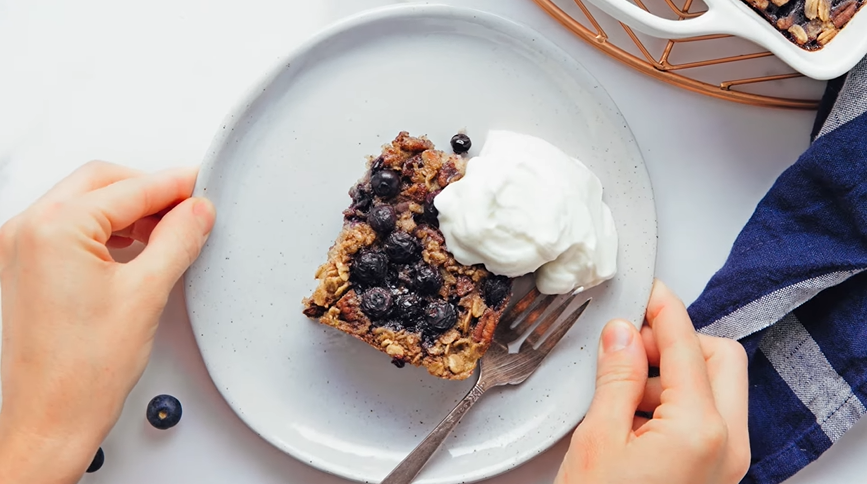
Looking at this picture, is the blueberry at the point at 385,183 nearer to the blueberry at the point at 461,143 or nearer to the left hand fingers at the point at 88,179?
the blueberry at the point at 461,143

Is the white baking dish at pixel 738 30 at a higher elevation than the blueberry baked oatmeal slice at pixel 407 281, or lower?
higher

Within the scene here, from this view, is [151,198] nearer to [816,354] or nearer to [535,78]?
[535,78]

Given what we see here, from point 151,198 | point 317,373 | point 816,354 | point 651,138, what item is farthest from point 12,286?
point 816,354

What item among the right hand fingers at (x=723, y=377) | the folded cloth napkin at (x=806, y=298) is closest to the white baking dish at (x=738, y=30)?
the folded cloth napkin at (x=806, y=298)

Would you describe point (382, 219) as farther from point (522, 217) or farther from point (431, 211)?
point (522, 217)

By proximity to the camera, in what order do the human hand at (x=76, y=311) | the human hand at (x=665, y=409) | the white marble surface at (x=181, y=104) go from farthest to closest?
the white marble surface at (x=181, y=104)
the human hand at (x=76, y=311)
the human hand at (x=665, y=409)

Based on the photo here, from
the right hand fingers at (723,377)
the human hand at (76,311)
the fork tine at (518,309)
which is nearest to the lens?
the human hand at (76,311)

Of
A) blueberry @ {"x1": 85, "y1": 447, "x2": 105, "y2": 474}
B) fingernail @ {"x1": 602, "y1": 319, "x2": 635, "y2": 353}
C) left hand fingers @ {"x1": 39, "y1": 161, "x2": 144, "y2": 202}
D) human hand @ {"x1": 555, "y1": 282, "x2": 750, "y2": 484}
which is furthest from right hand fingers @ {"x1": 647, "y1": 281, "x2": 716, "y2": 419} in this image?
blueberry @ {"x1": 85, "y1": 447, "x2": 105, "y2": 474}
